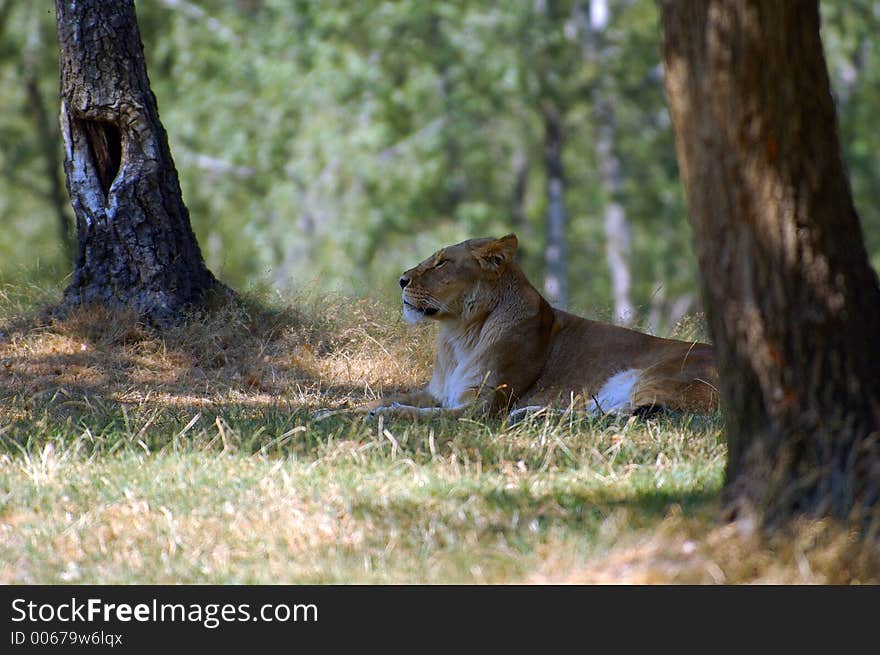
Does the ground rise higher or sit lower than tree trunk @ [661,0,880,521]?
lower

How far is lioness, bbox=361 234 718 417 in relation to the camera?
24.5ft

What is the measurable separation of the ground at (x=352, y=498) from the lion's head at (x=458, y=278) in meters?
0.90

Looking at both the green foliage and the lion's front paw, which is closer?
the lion's front paw

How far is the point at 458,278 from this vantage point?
765 cm

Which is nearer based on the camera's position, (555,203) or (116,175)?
(116,175)

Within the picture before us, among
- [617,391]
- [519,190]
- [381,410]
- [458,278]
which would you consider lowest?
[617,391]

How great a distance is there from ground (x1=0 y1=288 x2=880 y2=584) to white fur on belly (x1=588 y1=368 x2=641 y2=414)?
0.48 meters

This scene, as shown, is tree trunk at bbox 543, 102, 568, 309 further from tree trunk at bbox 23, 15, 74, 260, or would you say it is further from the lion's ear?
the lion's ear

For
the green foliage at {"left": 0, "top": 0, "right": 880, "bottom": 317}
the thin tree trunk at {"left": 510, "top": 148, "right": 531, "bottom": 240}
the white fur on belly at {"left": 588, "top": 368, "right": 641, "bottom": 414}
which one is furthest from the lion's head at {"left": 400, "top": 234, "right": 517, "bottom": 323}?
the thin tree trunk at {"left": 510, "top": 148, "right": 531, "bottom": 240}

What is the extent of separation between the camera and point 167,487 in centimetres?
531

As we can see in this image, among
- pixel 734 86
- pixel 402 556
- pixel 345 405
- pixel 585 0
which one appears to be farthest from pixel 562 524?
pixel 585 0

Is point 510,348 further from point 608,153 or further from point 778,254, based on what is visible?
point 608,153

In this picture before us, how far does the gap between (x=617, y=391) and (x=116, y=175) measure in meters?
4.04

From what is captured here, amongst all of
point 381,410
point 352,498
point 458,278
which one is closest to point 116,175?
point 458,278
